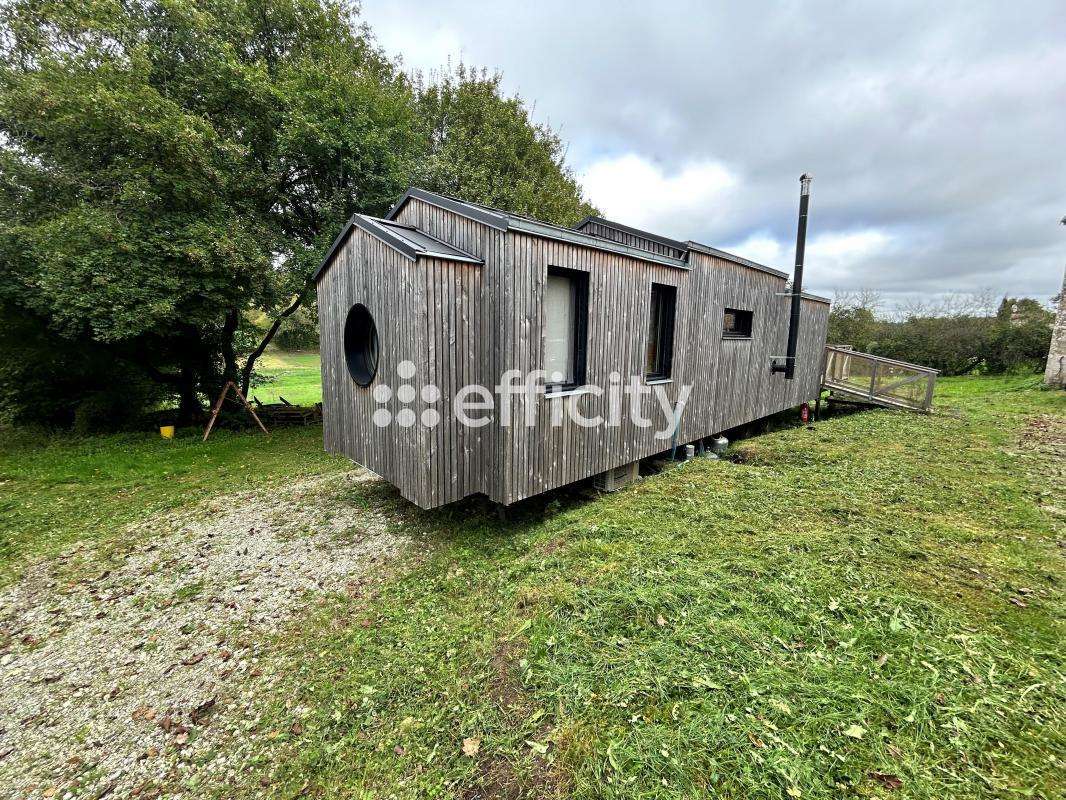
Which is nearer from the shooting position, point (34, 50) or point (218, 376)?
point (34, 50)

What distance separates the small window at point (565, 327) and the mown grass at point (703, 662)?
1886 millimetres

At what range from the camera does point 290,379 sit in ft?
77.9

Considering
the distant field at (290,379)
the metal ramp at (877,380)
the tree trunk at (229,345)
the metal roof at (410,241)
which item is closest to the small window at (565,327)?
the metal roof at (410,241)

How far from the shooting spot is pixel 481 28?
11328 millimetres

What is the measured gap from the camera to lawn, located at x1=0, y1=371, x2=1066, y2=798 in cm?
206

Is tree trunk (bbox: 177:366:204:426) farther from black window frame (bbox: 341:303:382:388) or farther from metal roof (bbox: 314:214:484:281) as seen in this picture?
black window frame (bbox: 341:303:382:388)

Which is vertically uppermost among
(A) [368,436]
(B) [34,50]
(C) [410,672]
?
(B) [34,50]

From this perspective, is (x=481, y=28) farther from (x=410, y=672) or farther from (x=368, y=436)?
(x=410, y=672)

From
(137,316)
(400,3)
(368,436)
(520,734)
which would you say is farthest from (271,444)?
(400,3)

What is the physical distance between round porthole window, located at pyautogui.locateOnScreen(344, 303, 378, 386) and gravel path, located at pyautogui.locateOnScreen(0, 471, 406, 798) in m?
2.12

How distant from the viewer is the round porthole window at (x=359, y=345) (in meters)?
5.42

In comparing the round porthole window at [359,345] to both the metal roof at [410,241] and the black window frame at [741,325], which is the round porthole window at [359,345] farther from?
the black window frame at [741,325]

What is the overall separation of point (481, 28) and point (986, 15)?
10980 millimetres

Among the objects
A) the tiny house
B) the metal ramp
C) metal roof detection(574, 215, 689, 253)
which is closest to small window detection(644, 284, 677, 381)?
the tiny house
